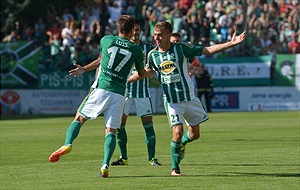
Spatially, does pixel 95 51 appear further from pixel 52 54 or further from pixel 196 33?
pixel 196 33

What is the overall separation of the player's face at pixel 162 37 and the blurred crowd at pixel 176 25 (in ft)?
77.6

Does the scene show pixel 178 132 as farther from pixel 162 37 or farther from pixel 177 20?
pixel 177 20

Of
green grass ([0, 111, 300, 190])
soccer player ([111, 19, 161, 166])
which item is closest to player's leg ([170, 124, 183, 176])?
green grass ([0, 111, 300, 190])

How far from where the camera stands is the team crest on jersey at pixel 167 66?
12.8 metres

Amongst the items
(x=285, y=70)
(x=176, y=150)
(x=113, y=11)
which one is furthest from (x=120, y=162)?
(x=113, y=11)

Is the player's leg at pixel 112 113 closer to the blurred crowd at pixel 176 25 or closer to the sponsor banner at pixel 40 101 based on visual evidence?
the sponsor banner at pixel 40 101

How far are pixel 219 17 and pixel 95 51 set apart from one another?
6381 mm

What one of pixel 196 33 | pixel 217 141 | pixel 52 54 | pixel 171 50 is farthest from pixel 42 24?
pixel 171 50

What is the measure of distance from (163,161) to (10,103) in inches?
835

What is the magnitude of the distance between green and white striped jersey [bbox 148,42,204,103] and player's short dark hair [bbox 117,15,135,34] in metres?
1.01

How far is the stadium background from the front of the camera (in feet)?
116

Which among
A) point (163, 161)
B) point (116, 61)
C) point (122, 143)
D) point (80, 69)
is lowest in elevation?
point (163, 161)

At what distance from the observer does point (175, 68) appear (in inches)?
507

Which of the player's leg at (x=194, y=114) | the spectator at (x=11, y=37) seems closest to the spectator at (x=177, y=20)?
the spectator at (x=11, y=37)
